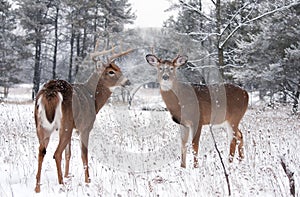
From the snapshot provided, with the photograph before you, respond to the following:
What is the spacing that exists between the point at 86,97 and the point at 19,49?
73.0 feet

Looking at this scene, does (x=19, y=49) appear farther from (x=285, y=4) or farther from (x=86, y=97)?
(x=86, y=97)

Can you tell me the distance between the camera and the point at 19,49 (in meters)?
25.7

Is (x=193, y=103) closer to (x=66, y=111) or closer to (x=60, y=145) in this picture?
(x=66, y=111)

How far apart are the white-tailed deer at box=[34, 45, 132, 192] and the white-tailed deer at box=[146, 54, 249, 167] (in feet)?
3.47

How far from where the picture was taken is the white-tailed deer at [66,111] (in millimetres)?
4359

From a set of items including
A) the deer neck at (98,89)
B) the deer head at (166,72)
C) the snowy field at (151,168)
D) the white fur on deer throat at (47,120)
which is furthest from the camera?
the deer head at (166,72)

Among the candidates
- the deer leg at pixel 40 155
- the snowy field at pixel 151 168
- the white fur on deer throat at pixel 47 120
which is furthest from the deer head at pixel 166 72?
the deer leg at pixel 40 155

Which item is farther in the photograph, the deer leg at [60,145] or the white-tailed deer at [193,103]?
the white-tailed deer at [193,103]

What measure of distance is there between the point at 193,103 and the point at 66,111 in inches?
98.6

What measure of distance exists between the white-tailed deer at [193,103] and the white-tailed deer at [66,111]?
3.47 feet

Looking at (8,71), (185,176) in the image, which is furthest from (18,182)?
(8,71)

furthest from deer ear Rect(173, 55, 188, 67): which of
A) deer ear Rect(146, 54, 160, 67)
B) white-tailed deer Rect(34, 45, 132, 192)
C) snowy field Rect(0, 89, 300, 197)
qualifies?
snowy field Rect(0, 89, 300, 197)

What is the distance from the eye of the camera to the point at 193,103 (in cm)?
621

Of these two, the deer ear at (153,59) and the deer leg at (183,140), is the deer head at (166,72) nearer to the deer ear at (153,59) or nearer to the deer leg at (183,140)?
the deer ear at (153,59)
